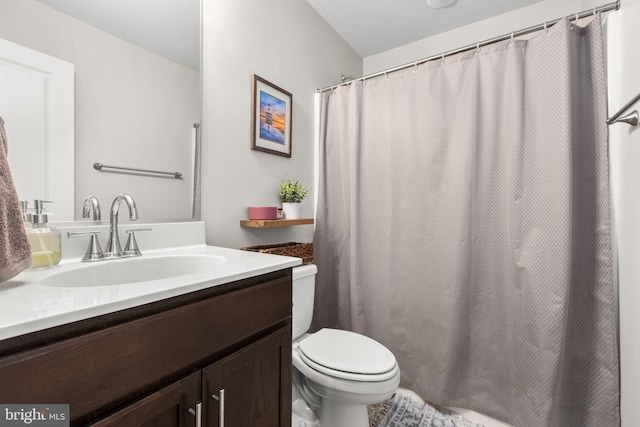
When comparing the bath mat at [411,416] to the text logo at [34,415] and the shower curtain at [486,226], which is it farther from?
the text logo at [34,415]

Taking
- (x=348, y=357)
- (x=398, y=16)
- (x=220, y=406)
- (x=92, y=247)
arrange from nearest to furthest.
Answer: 1. (x=220, y=406)
2. (x=92, y=247)
3. (x=348, y=357)
4. (x=398, y=16)

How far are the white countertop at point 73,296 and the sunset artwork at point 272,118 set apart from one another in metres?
0.95

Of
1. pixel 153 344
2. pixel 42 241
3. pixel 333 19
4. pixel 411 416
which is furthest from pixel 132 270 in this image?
pixel 333 19

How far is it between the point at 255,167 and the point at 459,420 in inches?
63.9

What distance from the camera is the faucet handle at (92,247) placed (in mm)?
939

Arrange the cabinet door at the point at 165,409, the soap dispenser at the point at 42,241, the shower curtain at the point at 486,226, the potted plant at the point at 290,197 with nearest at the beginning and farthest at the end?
the cabinet door at the point at 165,409 < the soap dispenser at the point at 42,241 < the shower curtain at the point at 486,226 < the potted plant at the point at 290,197

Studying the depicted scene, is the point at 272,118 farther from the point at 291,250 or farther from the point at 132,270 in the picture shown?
the point at 132,270

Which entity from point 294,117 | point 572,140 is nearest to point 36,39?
point 294,117

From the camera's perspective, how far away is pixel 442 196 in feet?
5.04

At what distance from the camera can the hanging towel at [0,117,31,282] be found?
60cm

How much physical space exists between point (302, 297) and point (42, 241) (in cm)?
95

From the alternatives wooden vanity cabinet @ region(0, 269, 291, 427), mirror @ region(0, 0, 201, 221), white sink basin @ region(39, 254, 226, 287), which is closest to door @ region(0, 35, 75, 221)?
mirror @ region(0, 0, 201, 221)

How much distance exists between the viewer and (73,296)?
22.3 inches

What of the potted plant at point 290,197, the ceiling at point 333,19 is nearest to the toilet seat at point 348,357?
the potted plant at point 290,197
